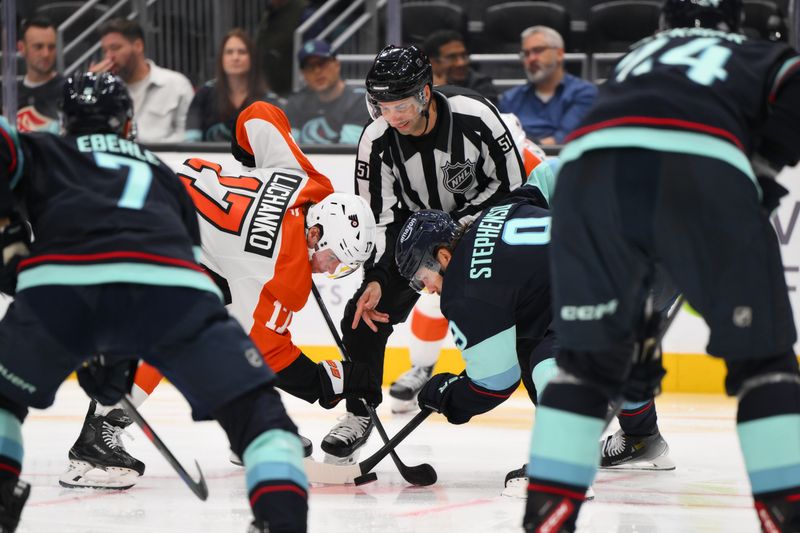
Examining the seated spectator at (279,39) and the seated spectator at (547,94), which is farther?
the seated spectator at (279,39)

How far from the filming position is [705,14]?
2.09 m

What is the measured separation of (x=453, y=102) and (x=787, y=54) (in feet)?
5.53

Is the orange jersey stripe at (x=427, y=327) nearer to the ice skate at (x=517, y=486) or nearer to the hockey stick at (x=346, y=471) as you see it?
the hockey stick at (x=346, y=471)

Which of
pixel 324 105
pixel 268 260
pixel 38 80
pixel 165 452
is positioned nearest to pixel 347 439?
pixel 268 260

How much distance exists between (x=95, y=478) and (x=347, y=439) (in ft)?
2.43

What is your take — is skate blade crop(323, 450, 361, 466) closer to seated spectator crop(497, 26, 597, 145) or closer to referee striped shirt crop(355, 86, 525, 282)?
referee striped shirt crop(355, 86, 525, 282)

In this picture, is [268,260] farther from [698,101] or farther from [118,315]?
[698,101]

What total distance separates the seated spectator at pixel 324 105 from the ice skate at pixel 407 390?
1091mm

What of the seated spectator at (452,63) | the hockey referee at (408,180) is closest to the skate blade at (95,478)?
the hockey referee at (408,180)

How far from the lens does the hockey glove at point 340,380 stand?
3158mm

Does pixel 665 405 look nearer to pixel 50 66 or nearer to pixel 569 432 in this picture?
pixel 569 432

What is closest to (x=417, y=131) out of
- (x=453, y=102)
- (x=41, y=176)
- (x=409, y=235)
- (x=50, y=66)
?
(x=453, y=102)

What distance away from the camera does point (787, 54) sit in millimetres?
1960

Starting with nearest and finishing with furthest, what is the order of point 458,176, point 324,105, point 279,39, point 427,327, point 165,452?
point 165,452, point 458,176, point 427,327, point 324,105, point 279,39
